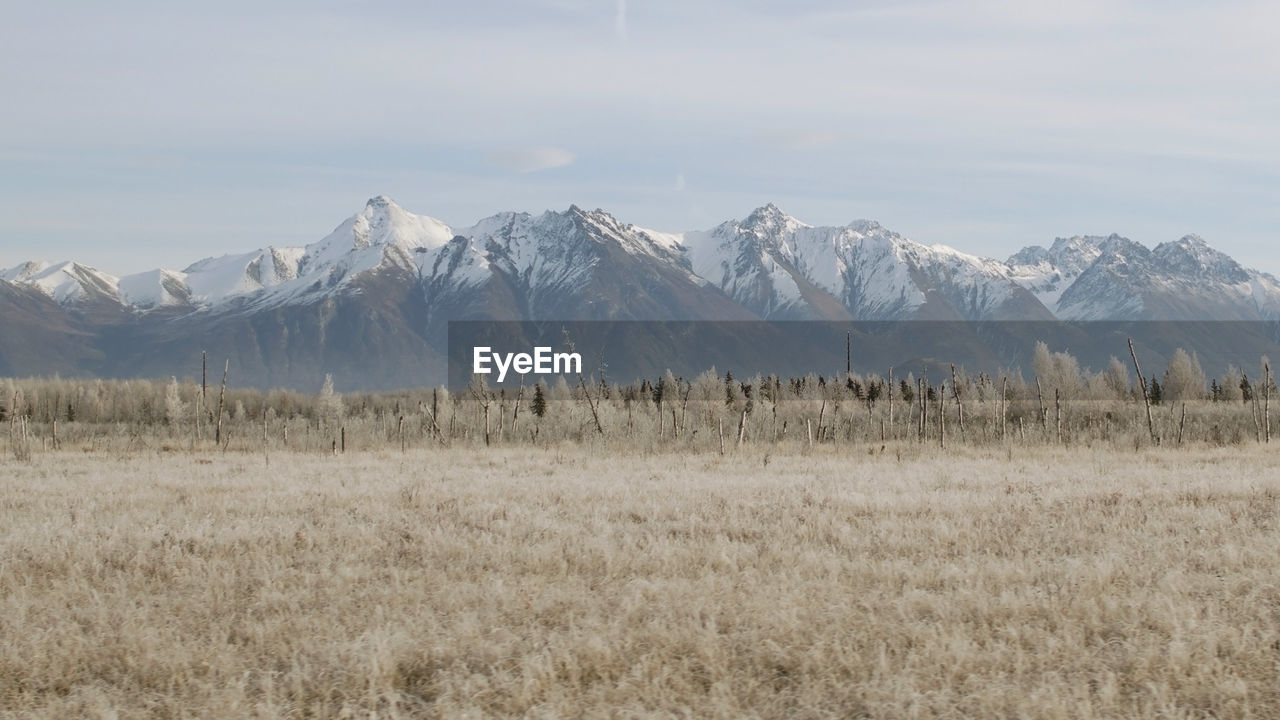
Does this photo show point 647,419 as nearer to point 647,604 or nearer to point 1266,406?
point 1266,406

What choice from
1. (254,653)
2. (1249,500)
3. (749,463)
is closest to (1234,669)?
(254,653)

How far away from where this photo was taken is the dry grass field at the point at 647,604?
789 centimetres

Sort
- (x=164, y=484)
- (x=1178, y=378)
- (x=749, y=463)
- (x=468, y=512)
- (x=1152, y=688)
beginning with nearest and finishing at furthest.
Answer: (x=1152, y=688), (x=468, y=512), (x=164, y=484), (x=749, y=463), (x=1178, y=378)

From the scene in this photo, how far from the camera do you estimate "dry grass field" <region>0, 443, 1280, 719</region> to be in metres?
7.89

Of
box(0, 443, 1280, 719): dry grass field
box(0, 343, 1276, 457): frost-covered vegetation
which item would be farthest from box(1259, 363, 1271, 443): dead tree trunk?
box(0, 443, 1280, 719): dry grass field

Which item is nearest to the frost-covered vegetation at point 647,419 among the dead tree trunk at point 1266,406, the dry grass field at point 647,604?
the dead tree trunk at point 1266,406

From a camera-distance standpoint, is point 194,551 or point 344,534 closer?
point 194,551

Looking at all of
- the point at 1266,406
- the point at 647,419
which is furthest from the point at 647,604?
the point at 647,419

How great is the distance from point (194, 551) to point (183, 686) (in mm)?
6057

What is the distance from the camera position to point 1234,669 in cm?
815

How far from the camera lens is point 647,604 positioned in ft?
34.2

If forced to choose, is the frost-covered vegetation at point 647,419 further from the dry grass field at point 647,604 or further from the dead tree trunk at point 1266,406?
the dry grass field at point 647,604

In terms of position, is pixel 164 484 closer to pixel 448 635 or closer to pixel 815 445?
pixel 448 635

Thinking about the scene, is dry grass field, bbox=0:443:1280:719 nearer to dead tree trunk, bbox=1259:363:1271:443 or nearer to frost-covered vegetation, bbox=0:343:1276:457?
frost-covered vegetation, bbox=0:343:1276:457
